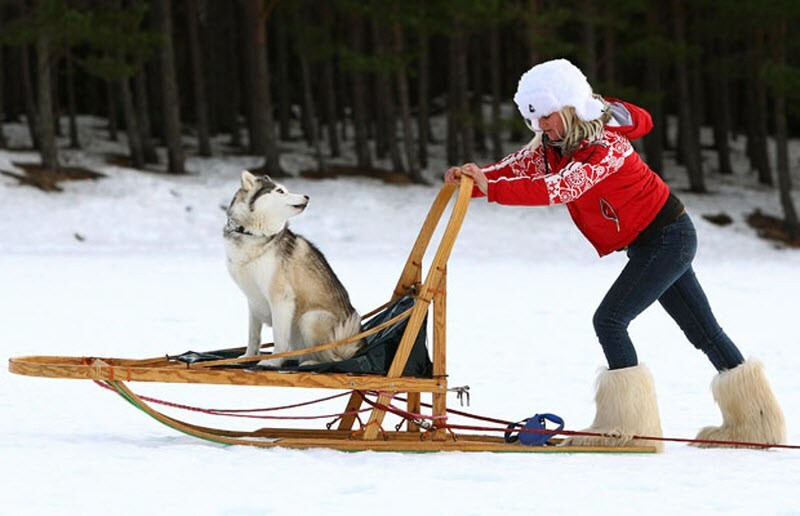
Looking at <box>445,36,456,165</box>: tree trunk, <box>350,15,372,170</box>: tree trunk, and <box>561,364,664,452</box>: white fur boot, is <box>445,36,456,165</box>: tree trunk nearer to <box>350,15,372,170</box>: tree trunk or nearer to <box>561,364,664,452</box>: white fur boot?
<box>350,15,372,170</box>: tree trunk

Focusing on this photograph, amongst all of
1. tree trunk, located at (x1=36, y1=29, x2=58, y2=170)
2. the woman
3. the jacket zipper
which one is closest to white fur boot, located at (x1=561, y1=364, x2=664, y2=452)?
the woman

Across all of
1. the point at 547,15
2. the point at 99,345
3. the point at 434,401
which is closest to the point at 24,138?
the point at 547,15

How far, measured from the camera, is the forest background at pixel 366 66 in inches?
872

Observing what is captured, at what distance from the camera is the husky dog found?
16.9ft

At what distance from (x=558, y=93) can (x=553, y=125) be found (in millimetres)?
161

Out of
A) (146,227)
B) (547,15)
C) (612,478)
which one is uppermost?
(547,15)

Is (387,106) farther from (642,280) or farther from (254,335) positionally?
(642,280)

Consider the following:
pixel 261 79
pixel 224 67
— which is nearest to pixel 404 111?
pixel 261 79

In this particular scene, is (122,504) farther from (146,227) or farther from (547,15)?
(547,15)

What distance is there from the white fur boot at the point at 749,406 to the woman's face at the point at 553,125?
145 cm

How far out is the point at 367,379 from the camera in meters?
4.77

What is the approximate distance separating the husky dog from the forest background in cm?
1634

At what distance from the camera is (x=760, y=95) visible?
27203 mm

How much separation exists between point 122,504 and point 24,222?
15.8 meters
